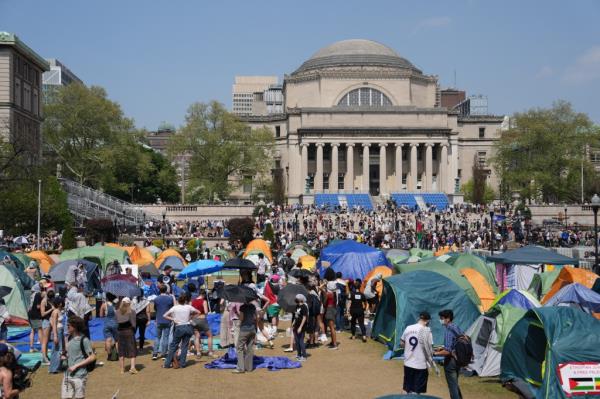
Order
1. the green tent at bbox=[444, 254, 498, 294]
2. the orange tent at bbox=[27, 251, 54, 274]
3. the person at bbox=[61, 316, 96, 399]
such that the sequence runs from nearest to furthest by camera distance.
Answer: the person at bbox=[61, 316, 96, 399] < the green tent at bbox=[444, 254, 498, 294] < the orange tent at bbox=[27, 251, 54, 274]

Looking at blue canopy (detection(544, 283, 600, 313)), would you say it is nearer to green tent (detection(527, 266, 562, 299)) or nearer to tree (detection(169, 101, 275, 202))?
green tent (detection(527, 266, 562, 299))

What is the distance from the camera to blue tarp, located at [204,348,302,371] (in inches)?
628

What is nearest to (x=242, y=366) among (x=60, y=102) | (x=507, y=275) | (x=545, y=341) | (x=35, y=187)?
(x=545, y=341)

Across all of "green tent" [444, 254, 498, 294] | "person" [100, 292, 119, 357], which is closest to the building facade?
"green tent" [444, 254, 498, 294]

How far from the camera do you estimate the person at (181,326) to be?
51.1 feet

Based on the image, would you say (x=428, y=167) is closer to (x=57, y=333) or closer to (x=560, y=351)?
(x=57, y=333)

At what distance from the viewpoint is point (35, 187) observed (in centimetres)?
4516

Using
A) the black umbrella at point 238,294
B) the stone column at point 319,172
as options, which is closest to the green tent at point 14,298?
the black umbrella at point 238,294

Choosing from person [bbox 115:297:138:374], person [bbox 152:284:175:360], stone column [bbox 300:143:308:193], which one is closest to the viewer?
person [bbox 115:297:138:374]

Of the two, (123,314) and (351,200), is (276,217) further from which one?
(123,314)

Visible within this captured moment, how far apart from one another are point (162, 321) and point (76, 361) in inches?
Result: 205

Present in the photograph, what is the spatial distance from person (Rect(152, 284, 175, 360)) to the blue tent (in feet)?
36.9

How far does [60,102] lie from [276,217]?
77.9ft

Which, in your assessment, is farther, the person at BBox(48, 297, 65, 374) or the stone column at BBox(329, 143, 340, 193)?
the stone column at BBox(329, 143, 340, 193)
